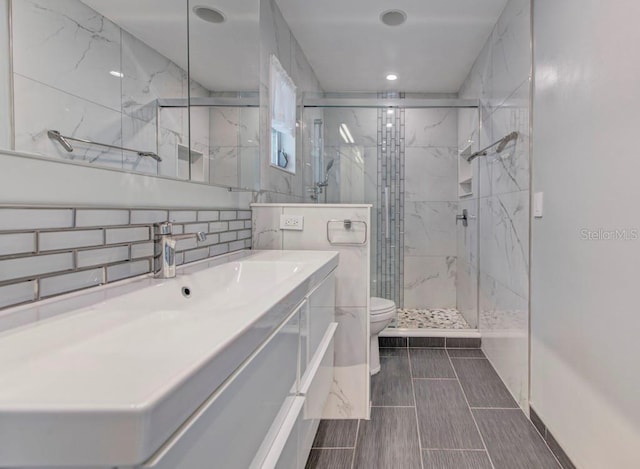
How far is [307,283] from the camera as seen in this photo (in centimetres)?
111

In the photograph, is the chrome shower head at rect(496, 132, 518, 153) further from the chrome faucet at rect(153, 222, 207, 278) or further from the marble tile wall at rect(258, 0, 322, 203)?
the chrome faucet at rect(153, 222, 207, 278)

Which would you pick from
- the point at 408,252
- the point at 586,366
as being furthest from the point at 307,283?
the point at 408,252

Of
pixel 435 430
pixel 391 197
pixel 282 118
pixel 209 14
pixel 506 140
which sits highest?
pixel 209 14

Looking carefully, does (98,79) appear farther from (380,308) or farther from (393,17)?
(393,17)

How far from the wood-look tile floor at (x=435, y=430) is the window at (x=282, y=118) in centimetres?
165

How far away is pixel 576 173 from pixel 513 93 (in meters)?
0.98

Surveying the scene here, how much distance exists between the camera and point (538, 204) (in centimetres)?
183

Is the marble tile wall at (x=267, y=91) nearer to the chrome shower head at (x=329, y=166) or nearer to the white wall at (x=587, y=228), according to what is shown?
the chrome shower head at (x=329, y=166)

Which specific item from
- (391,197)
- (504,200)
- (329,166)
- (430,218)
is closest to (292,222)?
(504,200)

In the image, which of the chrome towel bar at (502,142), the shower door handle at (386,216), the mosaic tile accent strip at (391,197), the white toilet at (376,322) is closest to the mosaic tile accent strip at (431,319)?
the mosaic tile accent strip at (391,197)

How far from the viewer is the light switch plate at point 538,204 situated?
180 cm

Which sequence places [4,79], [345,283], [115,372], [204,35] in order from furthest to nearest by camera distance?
[345,283] → [204,35] → [4,79] → [115,372]

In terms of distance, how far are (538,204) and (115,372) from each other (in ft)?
6.39

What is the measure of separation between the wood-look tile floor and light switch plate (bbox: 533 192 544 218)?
1095mm
